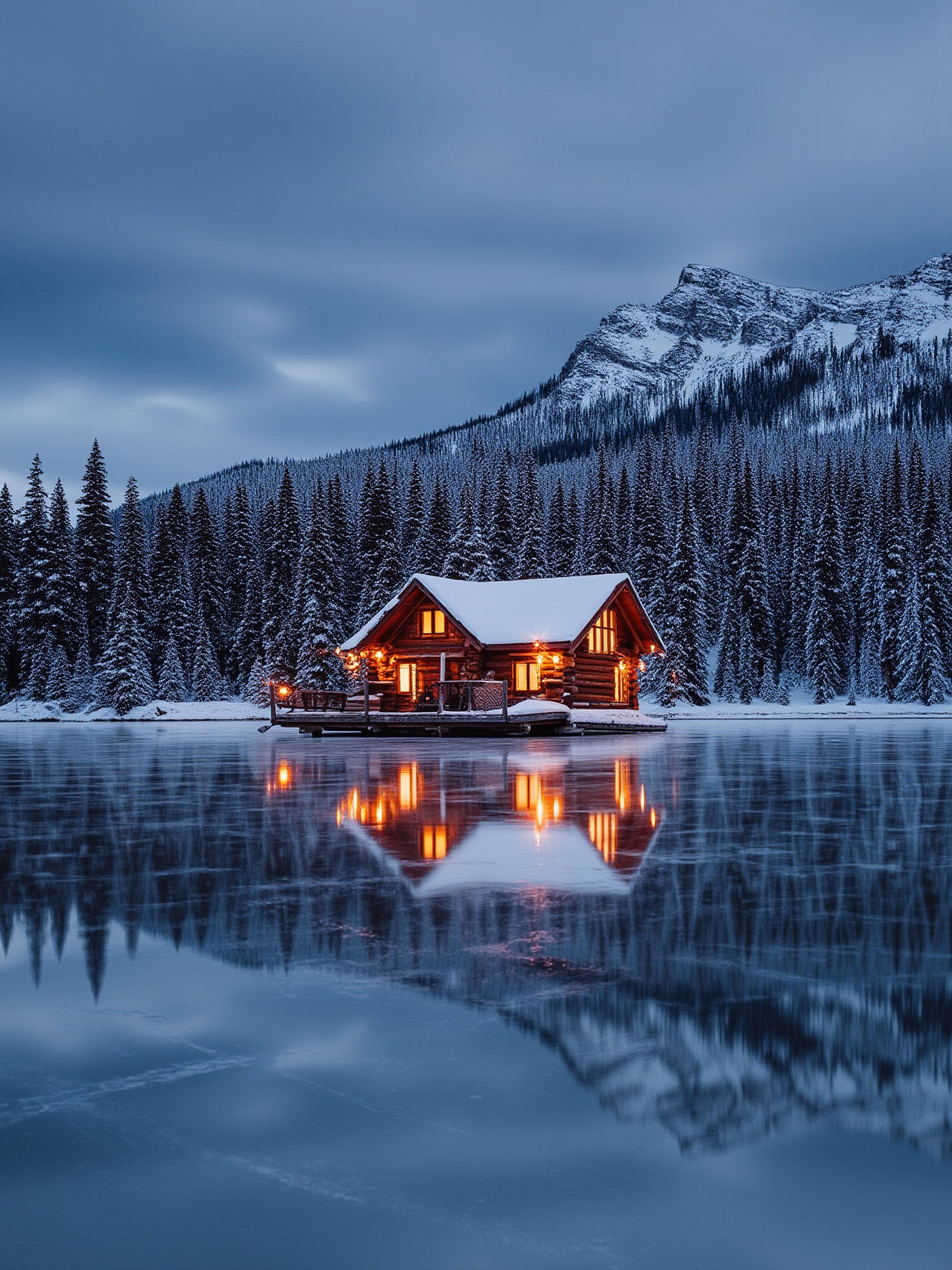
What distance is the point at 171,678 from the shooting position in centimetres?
7662

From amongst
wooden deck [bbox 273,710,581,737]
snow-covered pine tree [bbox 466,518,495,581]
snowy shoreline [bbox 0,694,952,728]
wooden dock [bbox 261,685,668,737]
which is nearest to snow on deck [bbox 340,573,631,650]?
wooden dock [bbox 261,685,668,737]

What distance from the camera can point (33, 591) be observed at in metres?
75.4

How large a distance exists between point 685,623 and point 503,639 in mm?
34910

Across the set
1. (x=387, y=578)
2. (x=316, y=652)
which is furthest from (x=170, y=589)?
(x=387, y=578)

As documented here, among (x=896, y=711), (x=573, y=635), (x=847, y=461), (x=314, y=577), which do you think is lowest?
(x=896, y=711)

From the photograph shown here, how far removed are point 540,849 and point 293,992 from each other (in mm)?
5071

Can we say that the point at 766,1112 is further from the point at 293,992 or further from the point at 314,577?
the point at 314,577

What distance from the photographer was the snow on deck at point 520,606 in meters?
44.9

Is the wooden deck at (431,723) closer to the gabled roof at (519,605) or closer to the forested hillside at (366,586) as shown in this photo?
the gabled roof at (519,605)

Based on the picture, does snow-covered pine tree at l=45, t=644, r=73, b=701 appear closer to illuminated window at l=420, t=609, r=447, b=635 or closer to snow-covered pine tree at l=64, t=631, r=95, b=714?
snow-covered pine tree at l=64, t=631, r=95, b=714

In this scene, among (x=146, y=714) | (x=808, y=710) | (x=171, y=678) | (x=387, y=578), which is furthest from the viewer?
(x=171, y=678)

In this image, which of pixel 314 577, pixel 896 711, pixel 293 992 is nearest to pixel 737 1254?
pixel 293 992

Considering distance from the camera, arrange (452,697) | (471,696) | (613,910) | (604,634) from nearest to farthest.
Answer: (613,910), (471,696), (452,697), (604,634)

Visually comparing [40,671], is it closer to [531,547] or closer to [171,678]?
[171,678]
